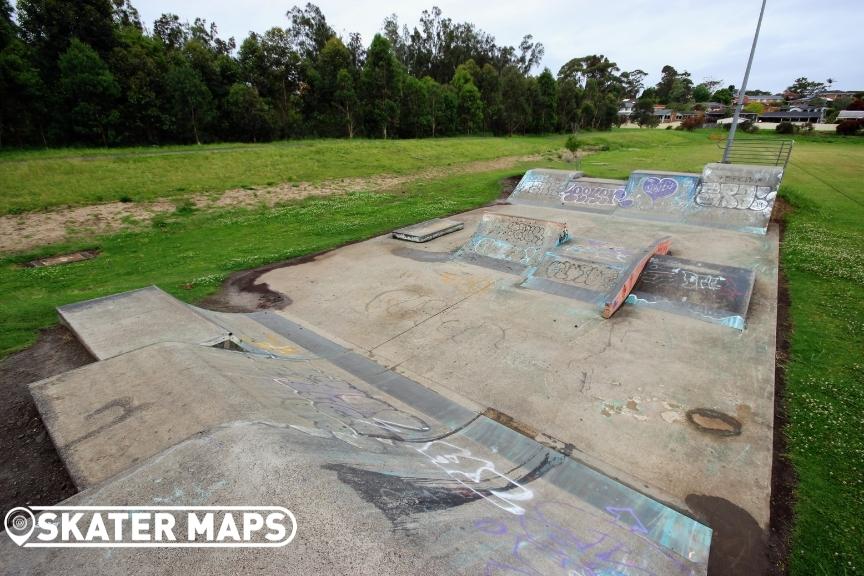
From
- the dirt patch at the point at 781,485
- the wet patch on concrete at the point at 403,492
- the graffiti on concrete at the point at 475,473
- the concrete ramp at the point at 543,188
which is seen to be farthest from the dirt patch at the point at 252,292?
the concrete ramp at the point at 543,188

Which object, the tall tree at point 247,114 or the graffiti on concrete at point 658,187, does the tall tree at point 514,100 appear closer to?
the tall tree at point 247,114

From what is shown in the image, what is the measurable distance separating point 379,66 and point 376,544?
4690 cm

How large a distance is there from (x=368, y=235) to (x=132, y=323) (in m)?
9.86

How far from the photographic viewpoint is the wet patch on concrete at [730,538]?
4.21 m

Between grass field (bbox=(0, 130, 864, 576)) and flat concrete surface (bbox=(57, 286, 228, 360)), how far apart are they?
51.0 inches

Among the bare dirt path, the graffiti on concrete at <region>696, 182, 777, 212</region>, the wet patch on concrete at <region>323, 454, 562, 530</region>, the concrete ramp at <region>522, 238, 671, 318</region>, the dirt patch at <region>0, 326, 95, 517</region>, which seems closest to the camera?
the wet patch on concrete at <region>323, 454, 562, 530</region>

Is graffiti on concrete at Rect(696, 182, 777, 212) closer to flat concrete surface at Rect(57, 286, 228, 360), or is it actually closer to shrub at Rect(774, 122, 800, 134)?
flat concrete surface at Rect(57, 286, 228, 360)

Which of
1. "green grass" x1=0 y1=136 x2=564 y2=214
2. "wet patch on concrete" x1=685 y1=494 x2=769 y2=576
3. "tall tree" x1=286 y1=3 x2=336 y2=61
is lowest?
"wet patch on concrete" x1=685 y1=494 x2=769 y2=576

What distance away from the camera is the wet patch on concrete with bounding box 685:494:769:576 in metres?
4.21

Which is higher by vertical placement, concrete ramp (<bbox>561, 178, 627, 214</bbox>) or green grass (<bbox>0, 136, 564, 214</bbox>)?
green grass (<bbox>0, 136, 564, 214</bbox>)

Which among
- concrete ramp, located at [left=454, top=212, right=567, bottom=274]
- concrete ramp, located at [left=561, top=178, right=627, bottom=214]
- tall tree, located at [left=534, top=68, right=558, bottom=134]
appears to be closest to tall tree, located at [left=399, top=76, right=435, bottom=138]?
tall tree, located at [left=534, top=68, right=558, bottom=134]

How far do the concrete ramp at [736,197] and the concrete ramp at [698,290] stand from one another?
7520mm

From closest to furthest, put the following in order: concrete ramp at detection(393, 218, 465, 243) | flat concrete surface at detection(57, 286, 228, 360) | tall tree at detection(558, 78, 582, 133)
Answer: flat concrete surface at detection(57, 286, 228, 360) → concrete ramp at detection(393, 218, 465, 243) → tall tree at detection(558, 78, 582, 133)

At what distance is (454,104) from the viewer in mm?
51562
